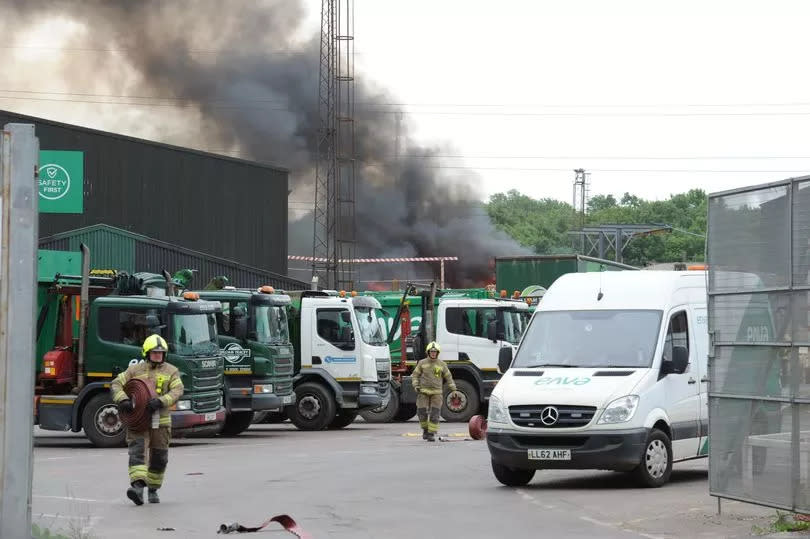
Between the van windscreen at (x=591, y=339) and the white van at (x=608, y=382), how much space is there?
0.01 m

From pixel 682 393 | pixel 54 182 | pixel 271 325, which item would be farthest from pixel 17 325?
pixel 54 182

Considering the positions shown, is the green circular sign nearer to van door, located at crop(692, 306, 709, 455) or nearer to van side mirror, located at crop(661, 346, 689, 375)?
van door, located at crop(692, 306, 709, 455)

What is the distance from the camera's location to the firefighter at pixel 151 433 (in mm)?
13594

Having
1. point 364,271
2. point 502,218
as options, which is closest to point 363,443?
point 364,271

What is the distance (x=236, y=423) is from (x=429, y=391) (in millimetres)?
4978

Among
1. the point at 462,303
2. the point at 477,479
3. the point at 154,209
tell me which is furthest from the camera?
the point at 154,209

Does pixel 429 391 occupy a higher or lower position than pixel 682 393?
lower

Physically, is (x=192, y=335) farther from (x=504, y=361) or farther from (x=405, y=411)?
(x=405, y=411)

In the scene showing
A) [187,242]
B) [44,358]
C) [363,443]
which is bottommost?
[363,443]

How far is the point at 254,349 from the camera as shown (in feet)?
82.0

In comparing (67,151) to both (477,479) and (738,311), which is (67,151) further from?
(738,311)

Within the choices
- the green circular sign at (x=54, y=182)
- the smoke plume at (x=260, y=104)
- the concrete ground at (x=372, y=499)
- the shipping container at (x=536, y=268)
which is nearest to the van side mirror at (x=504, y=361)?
the concrete ground at (x=372, y=499)

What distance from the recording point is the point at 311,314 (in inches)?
1094

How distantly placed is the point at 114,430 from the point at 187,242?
29.9 m
